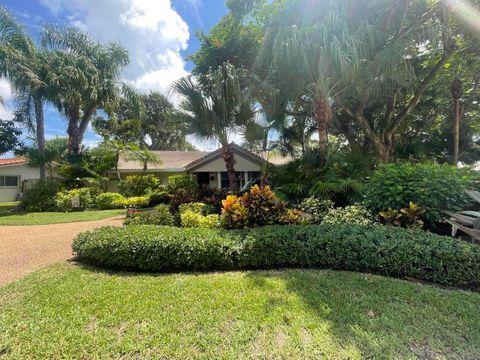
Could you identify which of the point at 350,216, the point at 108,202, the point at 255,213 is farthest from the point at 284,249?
the point at 108,202

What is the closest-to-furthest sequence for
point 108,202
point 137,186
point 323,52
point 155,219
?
point 155,219
point 323,52
point 108,202
point 137,186

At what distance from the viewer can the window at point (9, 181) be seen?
21.1m

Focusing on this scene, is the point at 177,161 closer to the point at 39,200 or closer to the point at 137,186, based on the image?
the point at 137,186

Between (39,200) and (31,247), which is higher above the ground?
(39,200)

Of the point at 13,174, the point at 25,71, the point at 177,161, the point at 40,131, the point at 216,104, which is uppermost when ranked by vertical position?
the point at 25,71

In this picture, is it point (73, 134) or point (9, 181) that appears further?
point (9, 181)

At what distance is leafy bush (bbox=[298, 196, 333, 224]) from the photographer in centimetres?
671

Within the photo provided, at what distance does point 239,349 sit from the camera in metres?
2.53

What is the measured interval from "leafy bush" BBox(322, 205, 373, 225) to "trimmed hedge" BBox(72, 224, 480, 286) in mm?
920

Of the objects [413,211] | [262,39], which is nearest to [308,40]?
[262,39]

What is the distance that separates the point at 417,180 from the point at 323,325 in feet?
15.0

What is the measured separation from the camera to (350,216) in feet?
19.4

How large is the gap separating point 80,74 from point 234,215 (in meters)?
14.5

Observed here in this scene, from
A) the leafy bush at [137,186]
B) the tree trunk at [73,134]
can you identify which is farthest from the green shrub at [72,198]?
the tree trunk at [73,134]
